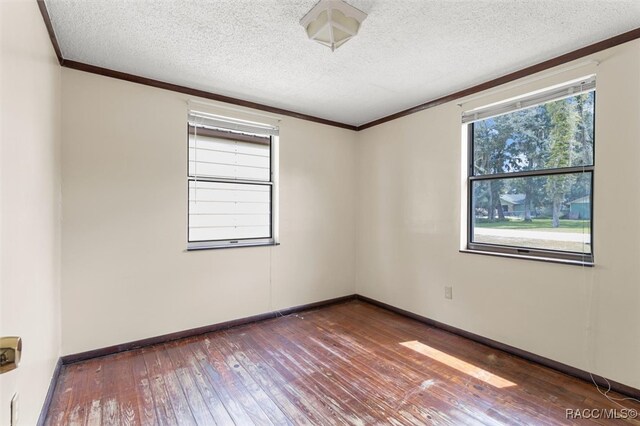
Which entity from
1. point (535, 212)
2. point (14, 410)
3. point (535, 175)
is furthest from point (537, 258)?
point (14, 410)

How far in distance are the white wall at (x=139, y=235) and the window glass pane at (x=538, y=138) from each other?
6.78 ft

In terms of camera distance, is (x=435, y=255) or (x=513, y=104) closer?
(x=513, y=104)

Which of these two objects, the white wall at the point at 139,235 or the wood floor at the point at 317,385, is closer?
the wood floor at the point at 317,385

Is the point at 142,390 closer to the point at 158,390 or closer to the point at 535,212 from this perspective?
the point at 158,390

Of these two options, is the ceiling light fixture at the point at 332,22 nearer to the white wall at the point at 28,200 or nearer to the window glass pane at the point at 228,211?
the white wall at the point at 28,200

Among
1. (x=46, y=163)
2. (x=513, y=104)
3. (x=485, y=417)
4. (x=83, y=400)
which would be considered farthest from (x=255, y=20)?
(x=485, y=417)

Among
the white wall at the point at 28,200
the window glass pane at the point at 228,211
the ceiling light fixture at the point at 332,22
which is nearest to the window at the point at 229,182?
the window glass pane at the point at 228,211

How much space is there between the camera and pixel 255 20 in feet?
6.34

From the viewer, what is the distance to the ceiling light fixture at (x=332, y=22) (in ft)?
5.87

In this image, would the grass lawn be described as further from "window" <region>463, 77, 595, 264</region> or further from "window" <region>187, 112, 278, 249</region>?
"window" <region>187, 112, 278, 249</region>

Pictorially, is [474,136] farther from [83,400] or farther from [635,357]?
[83,400]

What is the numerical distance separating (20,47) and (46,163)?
76cm

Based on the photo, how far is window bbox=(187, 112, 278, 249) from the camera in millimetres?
3117

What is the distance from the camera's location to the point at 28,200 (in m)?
1.52
